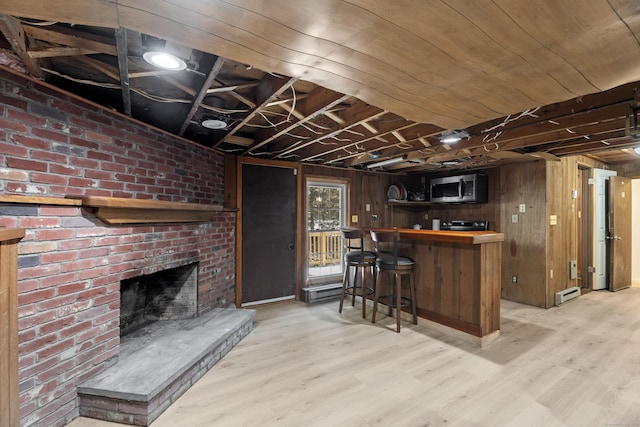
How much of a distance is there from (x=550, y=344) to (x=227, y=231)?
3748 mm

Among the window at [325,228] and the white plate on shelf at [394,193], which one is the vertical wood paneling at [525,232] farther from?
the window at [325,228]

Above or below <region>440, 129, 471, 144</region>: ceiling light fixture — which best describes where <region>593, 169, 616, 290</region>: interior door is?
below

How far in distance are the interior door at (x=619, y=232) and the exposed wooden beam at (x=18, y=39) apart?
23.4 ft

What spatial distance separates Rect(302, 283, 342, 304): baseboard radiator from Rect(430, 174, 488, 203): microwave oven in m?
2.42

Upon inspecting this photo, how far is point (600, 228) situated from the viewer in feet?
15.8

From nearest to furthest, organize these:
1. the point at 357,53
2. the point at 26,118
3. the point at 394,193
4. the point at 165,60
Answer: the point at 357,53
the point at 165,60
the point at 26,118
the point at 394,193

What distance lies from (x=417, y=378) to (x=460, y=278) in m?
1.17

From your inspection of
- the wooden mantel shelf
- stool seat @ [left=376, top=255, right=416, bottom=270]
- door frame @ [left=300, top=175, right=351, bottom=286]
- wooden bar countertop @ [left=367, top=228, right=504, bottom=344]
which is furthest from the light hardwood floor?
the wooden mantel shelf

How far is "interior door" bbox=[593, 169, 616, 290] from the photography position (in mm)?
4742

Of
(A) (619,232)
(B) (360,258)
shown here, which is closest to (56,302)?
(B) (360,258)

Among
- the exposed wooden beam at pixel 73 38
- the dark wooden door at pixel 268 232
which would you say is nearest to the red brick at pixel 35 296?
the exposed wooden beam at pixel 73 38

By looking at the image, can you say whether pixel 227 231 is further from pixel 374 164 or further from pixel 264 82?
pixel 374 164

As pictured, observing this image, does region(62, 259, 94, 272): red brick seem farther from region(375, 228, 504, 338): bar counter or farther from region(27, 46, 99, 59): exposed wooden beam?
region(375, 228, 504, 338): bar counter

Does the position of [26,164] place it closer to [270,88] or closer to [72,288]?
[72,288]
